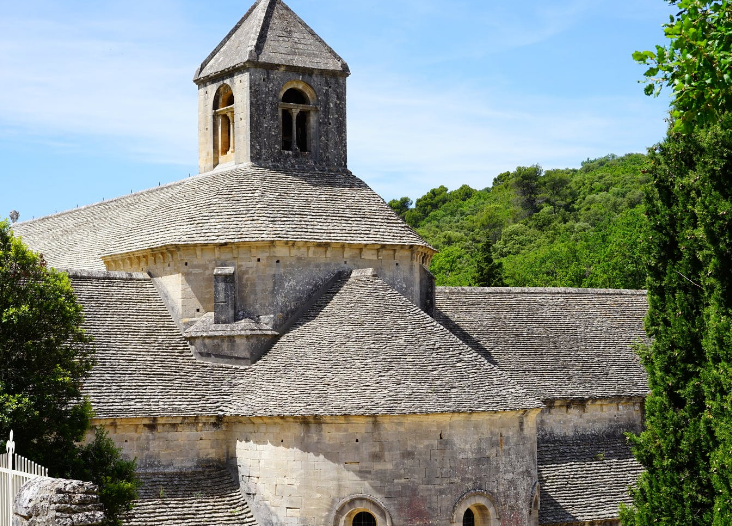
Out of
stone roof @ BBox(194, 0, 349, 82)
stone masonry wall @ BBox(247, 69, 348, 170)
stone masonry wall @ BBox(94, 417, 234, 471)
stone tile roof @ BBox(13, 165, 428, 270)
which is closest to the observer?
stone masonry wall @ BBox(94, 417, 234, 471)

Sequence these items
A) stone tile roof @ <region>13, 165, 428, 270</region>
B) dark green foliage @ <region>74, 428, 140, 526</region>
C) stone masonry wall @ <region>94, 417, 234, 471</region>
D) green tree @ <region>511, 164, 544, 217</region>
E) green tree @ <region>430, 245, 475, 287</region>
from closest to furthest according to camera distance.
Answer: dark green foliage @ <region>74, 428, 140, 526</region>, stone masonry wall @ <region>94, 417, 234, 471</region>, stone tile roof @ <region>13, 165, 428, 270</region>, green tree @ <region>430, 245, 475, 287</region>, green tree @ <region>511, 164, 544, 217</region>

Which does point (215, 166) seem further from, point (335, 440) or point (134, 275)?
point (335, 440)

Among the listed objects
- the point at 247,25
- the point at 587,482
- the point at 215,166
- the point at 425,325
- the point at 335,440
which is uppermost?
the point at 247,25

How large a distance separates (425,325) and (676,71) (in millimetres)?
11803

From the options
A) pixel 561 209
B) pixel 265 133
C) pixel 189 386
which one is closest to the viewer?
pixel 189 386

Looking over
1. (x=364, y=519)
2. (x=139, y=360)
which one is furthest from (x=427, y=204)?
(x=364, y=519)

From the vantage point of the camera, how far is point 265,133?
1131 inches

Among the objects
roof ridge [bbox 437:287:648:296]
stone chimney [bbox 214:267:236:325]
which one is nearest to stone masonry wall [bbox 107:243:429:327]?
stone chimney [bbox 214:267:236:325]

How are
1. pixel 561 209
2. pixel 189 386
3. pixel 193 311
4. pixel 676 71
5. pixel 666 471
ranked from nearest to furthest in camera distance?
pixel 676 71, pixel 666 471, pixel 189 386, pixel 193 311, pixel 561 209

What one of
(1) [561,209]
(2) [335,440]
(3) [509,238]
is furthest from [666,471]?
(1) [561,209]

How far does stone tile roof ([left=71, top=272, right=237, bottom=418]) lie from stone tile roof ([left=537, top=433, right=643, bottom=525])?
28.2 feet

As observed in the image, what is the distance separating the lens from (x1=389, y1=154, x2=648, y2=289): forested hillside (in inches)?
2170

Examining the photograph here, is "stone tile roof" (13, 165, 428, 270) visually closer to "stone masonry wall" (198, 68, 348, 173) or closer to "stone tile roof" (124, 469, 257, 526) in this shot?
"stone masonry wall" (198, 68, 348, 173)

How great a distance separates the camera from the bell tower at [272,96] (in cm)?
2867
